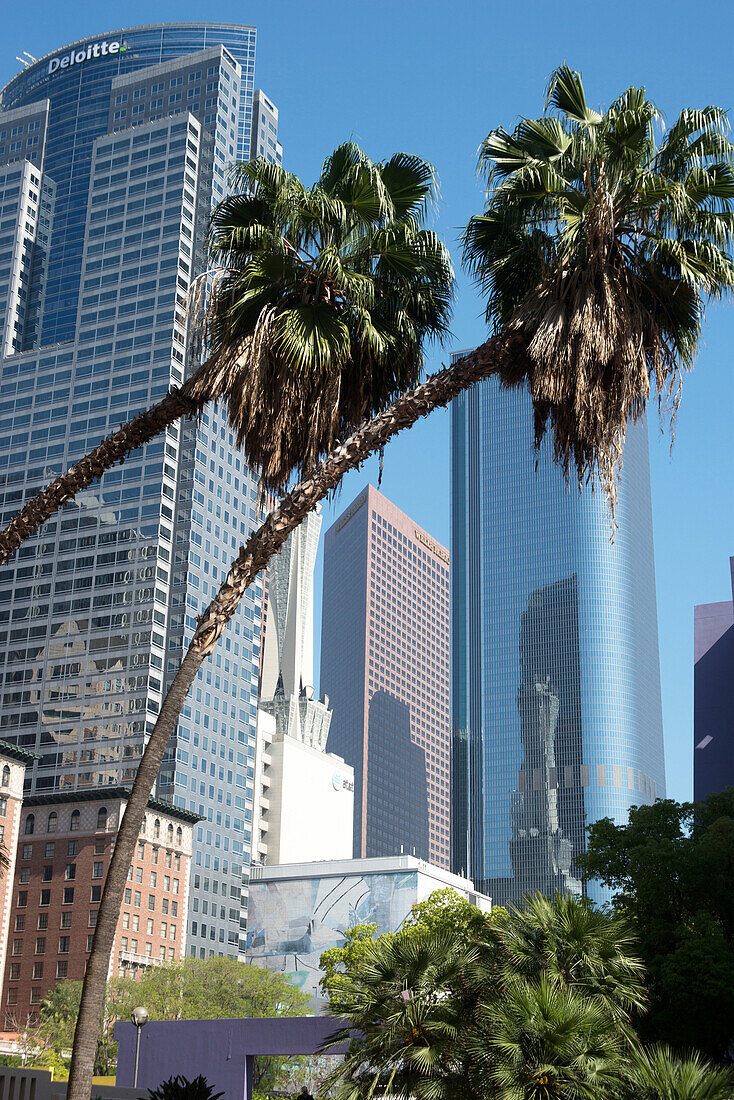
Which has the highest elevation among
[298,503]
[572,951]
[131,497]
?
[131,497]

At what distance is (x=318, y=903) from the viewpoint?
15862cm

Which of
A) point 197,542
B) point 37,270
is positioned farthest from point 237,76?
point 197,542

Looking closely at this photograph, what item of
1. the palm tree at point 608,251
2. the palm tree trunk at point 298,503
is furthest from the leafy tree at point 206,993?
the palm tree at point 608,251

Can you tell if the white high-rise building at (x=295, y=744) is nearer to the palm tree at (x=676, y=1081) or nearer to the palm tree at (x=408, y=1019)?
the palm tree at (x=408, y=1019)

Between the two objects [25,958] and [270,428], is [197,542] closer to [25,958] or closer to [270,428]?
[25,958]

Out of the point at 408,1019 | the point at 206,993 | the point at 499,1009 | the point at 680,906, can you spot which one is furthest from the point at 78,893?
the point at 499,1009

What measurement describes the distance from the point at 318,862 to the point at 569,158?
15419cm

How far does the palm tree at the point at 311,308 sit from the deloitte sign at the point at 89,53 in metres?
198

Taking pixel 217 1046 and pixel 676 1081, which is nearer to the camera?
pixel 676 1081

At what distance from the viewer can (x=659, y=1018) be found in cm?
3278

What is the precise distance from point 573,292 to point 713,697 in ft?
241

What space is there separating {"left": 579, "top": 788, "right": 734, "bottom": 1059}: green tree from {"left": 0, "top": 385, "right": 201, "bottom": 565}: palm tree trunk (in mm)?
20815

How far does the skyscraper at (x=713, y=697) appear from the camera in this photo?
261ft

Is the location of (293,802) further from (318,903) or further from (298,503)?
(298,503)
